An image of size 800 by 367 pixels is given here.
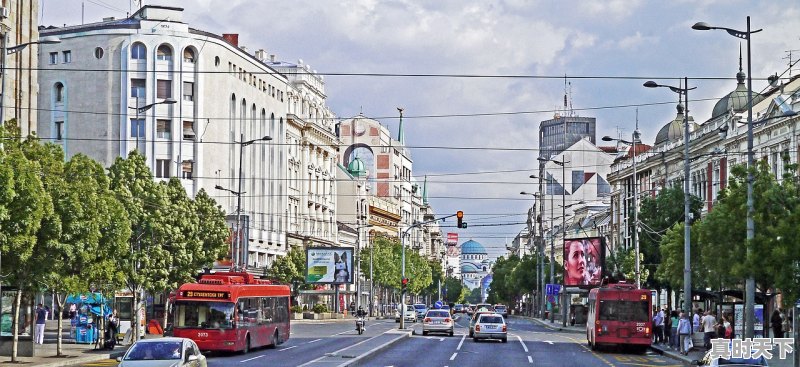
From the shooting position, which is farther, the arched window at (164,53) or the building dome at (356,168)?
the building dome at (356,168)

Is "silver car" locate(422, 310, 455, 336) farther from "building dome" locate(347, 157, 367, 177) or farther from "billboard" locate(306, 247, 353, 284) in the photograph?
"building dome" locate(347, 157, 367, 177)

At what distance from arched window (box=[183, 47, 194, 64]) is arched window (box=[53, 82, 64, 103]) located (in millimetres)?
9777

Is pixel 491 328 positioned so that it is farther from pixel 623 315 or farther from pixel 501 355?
pixel 501 355

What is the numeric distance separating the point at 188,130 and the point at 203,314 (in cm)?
5102

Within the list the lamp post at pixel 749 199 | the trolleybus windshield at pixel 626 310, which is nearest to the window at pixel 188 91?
the trolleybus windshield at pixel 626 310

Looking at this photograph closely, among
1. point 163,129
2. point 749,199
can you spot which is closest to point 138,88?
point 163,129

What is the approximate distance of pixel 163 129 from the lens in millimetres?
96188

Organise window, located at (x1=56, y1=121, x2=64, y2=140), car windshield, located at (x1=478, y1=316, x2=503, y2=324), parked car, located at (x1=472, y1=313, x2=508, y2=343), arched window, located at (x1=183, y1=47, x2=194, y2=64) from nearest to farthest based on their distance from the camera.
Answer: parked car, located at (x1=472, y1=313, x2=508, y2=343)
car windshield, located at (x1=478, y1=316, x2=503, y2=324)
window, located at (x1=56, y1=121, x2=64, y2=140)
arched window, located at (x1=183, y1=47, x2=194, y2=64)

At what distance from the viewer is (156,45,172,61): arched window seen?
9469cm

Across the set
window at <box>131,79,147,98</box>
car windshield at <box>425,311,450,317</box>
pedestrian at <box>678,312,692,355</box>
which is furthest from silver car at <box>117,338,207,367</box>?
window at <box>131,79,147,98</box>

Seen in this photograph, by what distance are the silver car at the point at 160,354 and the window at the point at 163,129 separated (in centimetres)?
6828

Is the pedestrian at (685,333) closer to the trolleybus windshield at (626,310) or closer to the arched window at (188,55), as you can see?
the trolleybus windshield at (626,310)

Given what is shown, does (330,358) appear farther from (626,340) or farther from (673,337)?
(673,337)

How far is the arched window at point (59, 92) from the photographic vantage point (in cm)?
9538
